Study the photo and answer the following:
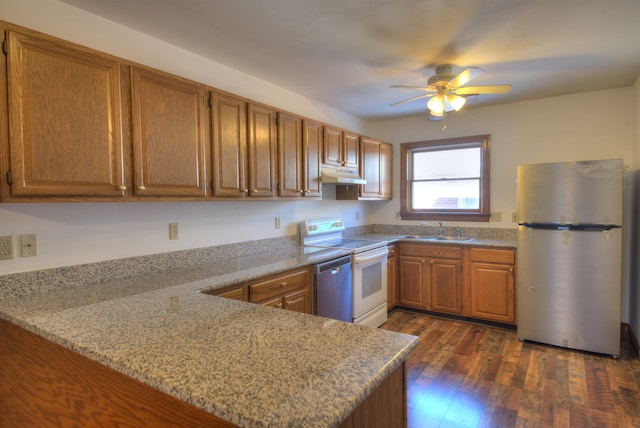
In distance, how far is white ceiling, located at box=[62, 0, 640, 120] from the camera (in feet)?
6.40

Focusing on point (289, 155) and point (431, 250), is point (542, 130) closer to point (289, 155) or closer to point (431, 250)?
point (431, 250)

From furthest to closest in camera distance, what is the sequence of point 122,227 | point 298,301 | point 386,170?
point 386,170, point 298,301, point 122,227

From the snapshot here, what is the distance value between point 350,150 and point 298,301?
1866mm

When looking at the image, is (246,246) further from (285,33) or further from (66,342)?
(66,342)

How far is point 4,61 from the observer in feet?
4.71

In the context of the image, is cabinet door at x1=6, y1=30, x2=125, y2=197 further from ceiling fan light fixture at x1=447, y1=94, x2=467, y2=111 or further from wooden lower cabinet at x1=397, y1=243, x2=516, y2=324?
wooden lower cabinet at x1=397, y1=243, x2=516, y2=324

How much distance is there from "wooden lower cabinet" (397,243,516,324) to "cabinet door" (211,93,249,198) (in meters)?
2.29

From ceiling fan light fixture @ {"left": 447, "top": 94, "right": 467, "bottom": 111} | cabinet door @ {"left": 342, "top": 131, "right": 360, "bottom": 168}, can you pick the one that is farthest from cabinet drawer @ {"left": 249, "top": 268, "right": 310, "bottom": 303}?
ceiling fan light fixture @ {"left": 447, "top": 94, "right": 467, "bottom": 111}

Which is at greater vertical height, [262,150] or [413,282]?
[262,150]

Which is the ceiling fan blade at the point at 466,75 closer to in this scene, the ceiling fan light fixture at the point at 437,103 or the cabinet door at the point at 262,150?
the ceiling fan light fixture at the point at 437,103

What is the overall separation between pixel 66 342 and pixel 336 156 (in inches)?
110

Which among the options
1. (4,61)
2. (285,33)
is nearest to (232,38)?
(285,33)

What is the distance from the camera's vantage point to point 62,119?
160cm

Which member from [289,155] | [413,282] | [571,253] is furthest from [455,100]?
[413,282]
